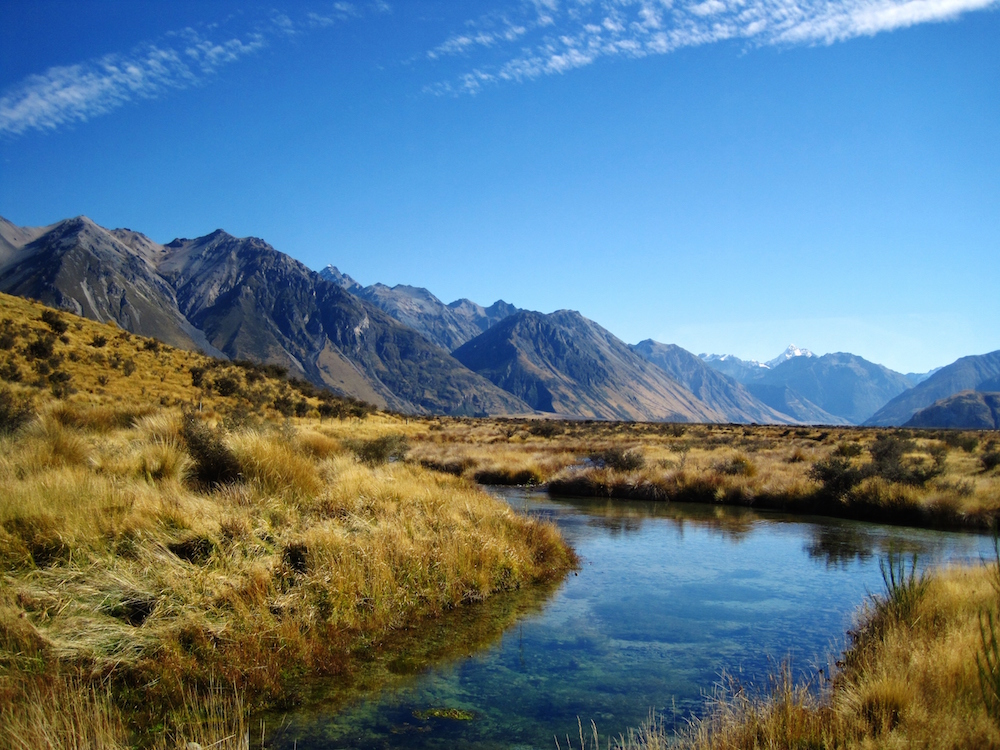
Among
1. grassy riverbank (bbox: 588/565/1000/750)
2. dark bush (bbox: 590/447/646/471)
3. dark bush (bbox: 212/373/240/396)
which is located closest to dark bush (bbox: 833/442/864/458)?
dark bush (bbox: 590/447/646/471)

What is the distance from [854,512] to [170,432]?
762 inches

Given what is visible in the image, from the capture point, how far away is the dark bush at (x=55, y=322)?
40.9 meters

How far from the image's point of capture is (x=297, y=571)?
27.6 feet

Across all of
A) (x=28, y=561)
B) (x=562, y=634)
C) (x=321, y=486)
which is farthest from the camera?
(x=321, y=486)

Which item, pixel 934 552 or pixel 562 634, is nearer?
pixel 562 634

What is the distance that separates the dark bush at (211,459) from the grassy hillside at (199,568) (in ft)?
0.12

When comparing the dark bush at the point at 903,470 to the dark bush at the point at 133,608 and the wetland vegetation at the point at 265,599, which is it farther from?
the dark bush at the point at 133,608

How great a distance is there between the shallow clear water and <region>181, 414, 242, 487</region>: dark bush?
4.99 metres

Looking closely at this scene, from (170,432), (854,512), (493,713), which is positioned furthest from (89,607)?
(854,512)

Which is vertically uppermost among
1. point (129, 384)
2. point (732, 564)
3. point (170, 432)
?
point (129, 384)

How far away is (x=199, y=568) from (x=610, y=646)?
18.1 feet

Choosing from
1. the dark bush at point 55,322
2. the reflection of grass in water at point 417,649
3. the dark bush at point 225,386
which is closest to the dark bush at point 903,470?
the reflection of grass in water at point 417,649

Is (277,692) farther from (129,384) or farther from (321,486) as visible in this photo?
(129,384)

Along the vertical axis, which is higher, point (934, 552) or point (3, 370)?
point (3, 370)
